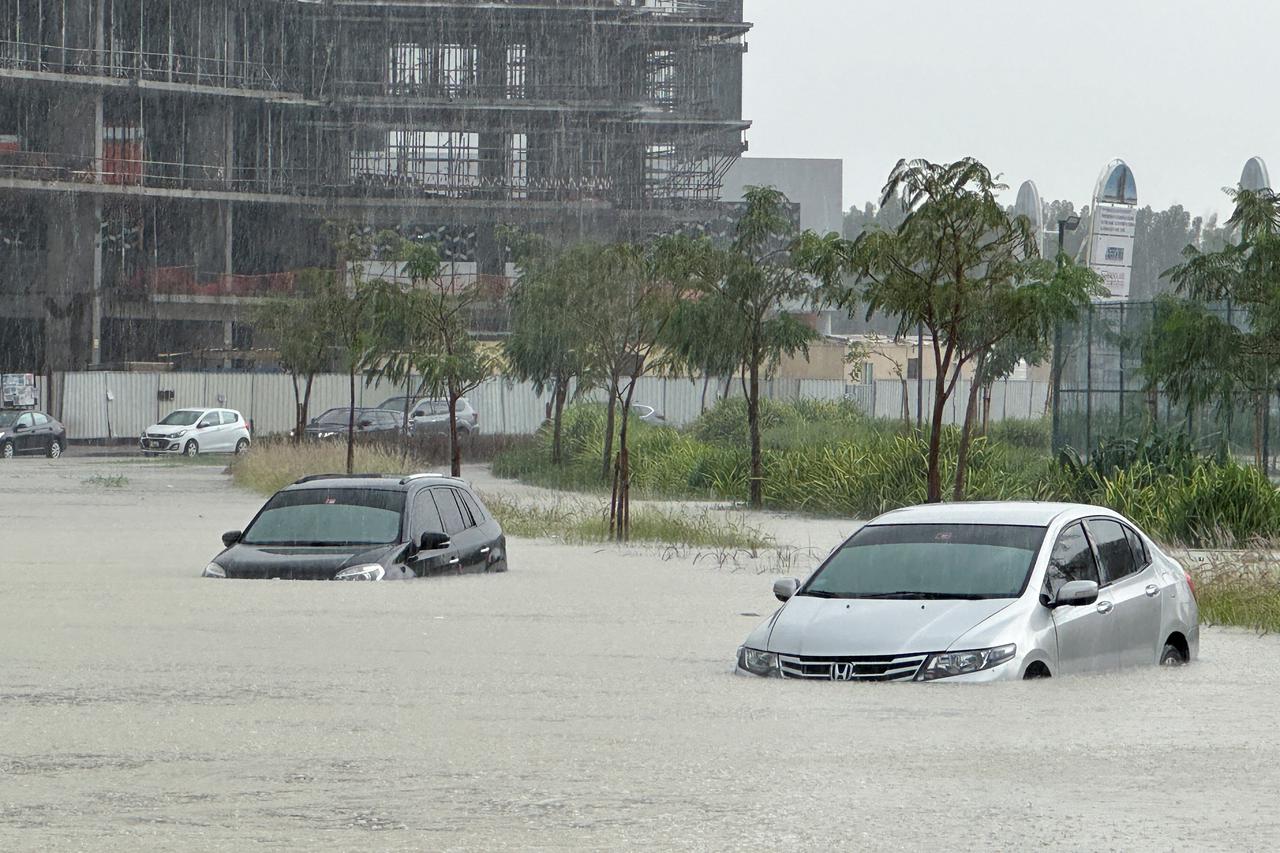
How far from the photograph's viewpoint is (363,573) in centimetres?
1583

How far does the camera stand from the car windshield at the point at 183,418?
55375 millimetres

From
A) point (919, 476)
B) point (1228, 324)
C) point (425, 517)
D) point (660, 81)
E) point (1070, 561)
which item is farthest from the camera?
point (660, 81)

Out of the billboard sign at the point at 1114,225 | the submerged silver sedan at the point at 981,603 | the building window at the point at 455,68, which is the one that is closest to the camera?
the submerged silver sedan at the point at 981,603

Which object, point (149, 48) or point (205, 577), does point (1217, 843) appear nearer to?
point (205, 577)

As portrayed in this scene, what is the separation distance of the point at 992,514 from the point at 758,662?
195cm

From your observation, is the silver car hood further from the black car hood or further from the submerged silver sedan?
the black car hood

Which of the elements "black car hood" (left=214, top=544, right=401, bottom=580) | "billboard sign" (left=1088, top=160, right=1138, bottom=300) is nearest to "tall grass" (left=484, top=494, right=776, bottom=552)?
"black car hood" (left=214, top=544, right=401, bottom=580)

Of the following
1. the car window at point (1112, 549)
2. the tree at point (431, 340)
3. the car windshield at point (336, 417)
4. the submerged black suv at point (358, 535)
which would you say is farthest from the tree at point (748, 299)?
the car windshield at point (336, 417)

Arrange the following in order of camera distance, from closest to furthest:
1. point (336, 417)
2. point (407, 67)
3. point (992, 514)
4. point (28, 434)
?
point (992, 514) → point (28, 434) → point (336, 417) → point (407, 67)

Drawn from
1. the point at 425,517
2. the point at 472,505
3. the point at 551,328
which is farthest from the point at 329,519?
the point at 551,328

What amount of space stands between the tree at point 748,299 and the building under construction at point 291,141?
4156cm

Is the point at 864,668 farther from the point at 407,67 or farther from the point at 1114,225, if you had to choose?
the point at 407,67

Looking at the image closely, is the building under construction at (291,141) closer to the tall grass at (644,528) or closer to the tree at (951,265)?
the tall grass at (644,528)

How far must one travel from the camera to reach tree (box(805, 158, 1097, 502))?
68.3ft
